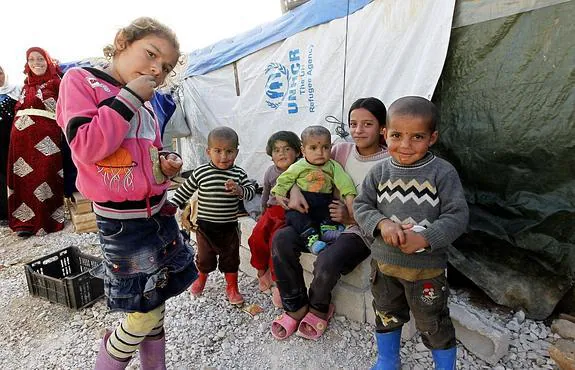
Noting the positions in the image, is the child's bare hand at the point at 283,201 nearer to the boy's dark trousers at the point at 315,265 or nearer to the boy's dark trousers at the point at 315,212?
the boy's dark trousers at the point at 315,212

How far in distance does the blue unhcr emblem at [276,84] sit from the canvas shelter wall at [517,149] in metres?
1.82

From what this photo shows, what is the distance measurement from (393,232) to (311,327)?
984mm

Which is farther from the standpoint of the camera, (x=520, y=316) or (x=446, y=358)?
(x=520, y=316)

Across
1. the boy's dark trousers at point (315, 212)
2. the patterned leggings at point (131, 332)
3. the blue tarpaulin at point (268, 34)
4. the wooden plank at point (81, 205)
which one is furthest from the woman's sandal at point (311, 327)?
the wooden plank at point (81, 205)

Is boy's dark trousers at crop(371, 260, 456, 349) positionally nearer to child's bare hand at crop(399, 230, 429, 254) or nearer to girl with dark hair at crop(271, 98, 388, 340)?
child's bare hand at crop(399, 230, 429, 254)

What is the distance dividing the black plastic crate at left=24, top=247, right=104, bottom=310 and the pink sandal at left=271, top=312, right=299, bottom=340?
54.8 inches

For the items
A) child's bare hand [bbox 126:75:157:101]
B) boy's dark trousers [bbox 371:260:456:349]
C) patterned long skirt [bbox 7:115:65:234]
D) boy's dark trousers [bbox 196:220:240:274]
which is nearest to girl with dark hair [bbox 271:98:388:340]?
boy's dark trousers [bbox 371:260:456:349]

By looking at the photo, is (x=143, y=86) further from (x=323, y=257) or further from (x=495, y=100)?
(x=495, y=100)

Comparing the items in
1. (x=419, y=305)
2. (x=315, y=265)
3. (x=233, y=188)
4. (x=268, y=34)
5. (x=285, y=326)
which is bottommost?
(x=285, y=326)

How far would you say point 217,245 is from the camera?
2564mm

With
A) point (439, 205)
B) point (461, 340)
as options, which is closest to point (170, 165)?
point (439, 205)

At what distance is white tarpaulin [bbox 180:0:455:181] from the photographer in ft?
8.41

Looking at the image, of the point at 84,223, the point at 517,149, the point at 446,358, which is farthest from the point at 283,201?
the point at 84,223

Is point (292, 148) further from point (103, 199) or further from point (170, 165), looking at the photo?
point (103, 199)
